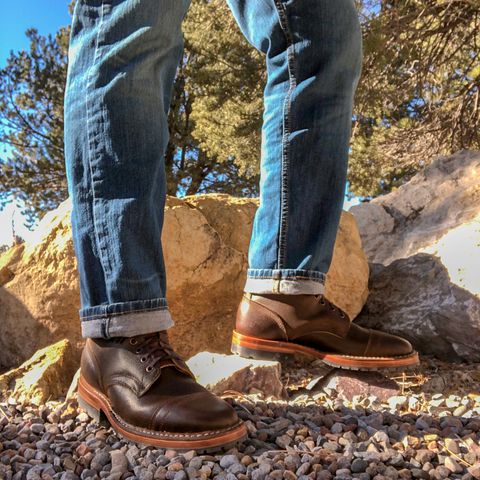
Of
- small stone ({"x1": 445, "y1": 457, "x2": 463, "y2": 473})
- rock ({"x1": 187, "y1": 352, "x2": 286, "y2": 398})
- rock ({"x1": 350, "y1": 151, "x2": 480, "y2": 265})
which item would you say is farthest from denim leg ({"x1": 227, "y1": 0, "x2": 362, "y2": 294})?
rock ({"x1": 350, "y1": 151, "x2": 480, "y2": 265})

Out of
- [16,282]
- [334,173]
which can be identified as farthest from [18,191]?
[334,173]

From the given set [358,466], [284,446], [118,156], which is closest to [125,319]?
[118,156]

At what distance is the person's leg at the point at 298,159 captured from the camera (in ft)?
4.64

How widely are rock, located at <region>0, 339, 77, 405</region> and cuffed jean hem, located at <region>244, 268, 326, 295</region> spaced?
2.48 feet

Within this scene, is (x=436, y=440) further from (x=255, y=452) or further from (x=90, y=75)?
(x=90, y=75)

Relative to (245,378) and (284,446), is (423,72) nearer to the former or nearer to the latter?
(245,378)

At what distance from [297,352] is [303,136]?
1.95 ft

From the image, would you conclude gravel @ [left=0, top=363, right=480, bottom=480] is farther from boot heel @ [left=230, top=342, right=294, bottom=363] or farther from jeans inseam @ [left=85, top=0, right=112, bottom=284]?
jeans inseam @ [left=85, top=0, right=112, bottom=284]

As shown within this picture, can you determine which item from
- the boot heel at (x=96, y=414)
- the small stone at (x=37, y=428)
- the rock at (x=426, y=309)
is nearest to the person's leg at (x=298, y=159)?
the boot heel at (x=96, y=414)

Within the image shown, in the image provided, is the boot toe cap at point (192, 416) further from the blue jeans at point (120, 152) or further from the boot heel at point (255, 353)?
the boot heel at point (255, 353)

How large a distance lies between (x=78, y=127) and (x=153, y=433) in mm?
646

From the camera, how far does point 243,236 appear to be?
7.53 ft

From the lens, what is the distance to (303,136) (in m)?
1.45

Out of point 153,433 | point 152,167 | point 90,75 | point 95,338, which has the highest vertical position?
point 90,75
